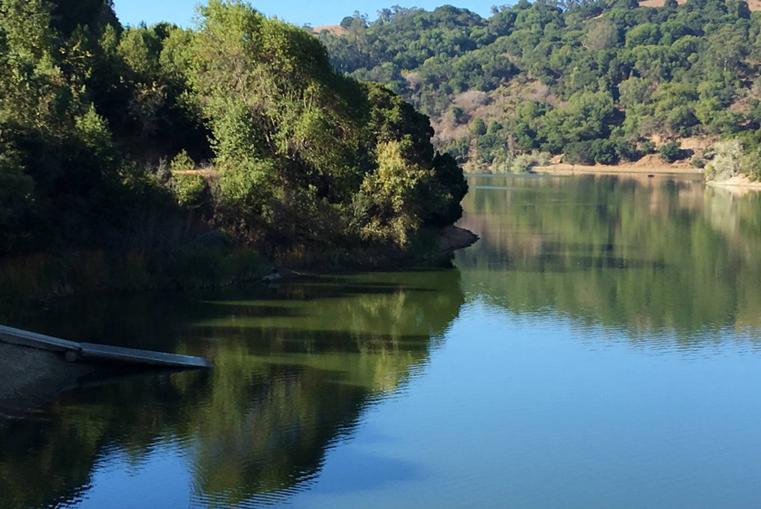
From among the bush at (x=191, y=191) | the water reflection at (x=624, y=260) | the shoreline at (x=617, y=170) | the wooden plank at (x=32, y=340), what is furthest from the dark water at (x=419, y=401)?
the shoreline at (x=617, y=170)

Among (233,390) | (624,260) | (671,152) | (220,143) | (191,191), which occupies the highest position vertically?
(671,152)

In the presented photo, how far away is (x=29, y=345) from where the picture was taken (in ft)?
81.0

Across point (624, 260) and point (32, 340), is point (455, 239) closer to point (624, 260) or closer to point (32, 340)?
point (624, 260)

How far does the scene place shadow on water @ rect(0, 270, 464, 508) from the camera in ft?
63.9

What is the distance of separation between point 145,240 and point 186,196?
402 cm

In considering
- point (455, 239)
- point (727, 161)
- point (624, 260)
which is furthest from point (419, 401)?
point (727, 161)

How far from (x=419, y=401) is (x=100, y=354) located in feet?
26.5

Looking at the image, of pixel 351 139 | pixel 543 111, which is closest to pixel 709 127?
pixel 543 111

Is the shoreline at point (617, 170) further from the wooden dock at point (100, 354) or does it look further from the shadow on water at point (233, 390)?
the wooden dock at point (100, 354)

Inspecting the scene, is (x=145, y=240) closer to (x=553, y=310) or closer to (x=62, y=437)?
(x=553, y=310)

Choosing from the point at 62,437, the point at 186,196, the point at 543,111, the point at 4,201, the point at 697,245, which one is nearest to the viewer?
the point at 62,437

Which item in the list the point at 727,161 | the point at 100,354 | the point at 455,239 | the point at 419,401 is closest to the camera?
the point at 419,401

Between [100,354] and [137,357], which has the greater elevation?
[100,354]

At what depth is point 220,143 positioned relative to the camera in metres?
45.8
